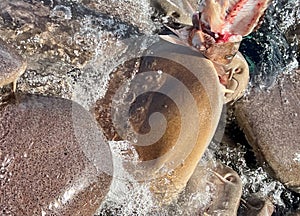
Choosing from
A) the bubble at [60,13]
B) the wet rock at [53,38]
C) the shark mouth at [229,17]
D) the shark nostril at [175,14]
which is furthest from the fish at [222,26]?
the shark nostril at [175,14]

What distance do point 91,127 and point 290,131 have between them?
1.60 metres

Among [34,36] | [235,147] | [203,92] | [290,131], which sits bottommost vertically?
[235,147]

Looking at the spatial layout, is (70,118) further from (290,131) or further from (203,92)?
(290,131)

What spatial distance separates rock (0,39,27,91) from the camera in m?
2.29

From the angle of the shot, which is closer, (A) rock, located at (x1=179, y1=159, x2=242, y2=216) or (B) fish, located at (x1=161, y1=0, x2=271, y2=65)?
(B) fish, located at (x1=161, y1=0, x2=271, y2=65)

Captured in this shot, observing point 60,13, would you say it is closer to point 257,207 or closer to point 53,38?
point 53,38

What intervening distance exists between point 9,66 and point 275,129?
190 cm

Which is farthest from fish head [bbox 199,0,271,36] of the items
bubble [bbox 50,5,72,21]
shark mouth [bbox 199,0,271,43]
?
bubble [bbox 50,5,72,21]

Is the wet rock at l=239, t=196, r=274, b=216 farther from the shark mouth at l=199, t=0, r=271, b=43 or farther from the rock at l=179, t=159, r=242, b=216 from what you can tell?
the shark mouth at l=199, t=0, r=271, b=43

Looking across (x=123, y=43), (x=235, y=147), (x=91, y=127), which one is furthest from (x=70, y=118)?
(x=235, y=147)

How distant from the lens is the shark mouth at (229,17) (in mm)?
2457

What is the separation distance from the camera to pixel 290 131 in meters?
3.55

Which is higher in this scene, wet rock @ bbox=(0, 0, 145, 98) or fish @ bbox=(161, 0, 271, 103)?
fish @ bbox=(161, 0, 271, 103)

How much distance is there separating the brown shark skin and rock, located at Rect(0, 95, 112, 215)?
0.28m
